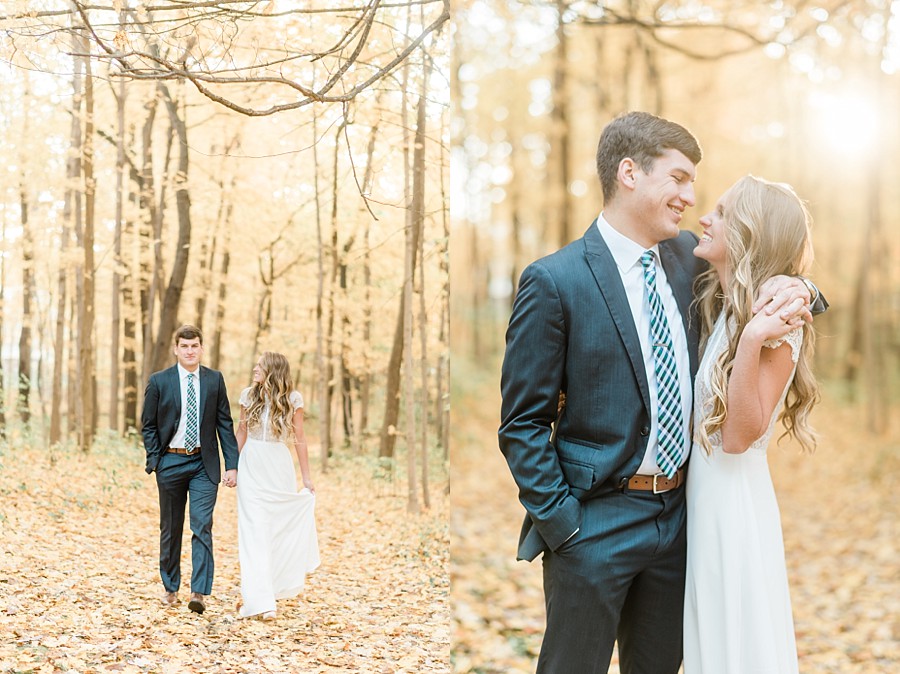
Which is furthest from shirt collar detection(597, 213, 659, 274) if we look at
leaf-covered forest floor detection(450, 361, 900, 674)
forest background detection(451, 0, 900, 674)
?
forest background detection(451, 0, 900, 674)

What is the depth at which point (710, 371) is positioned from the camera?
7.40 ft

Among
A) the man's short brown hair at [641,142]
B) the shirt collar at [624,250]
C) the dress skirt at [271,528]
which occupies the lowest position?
the dress skirt at [271,528]

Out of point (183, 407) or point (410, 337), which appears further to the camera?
point (410, 337)

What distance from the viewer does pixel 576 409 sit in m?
2.24

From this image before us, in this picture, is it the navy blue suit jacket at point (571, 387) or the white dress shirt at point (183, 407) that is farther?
the white dress shirt at point (183, 407)

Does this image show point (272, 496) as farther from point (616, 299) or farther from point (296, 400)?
point (616, 299)

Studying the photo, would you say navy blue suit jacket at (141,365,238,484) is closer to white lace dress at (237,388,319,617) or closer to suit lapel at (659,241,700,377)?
white lace dress at (237,388,319,617)

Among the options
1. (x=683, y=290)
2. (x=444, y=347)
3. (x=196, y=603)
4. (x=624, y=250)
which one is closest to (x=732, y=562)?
(x=683, y=290)

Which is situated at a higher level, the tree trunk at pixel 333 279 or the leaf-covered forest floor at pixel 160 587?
the tree trunk at pixel 333 279

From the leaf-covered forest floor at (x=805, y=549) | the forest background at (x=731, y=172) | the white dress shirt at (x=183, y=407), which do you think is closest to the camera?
the white dress shirt at (x=183, y=407)

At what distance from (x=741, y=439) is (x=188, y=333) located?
1.82 m

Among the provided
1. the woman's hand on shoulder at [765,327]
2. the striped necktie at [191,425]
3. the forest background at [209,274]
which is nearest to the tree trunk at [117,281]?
the forest background at [209,274]

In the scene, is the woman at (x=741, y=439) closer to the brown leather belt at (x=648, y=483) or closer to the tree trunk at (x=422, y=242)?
the brown leather belt at (x=648, y=483)

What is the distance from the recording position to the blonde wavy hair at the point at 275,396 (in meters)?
2.98
